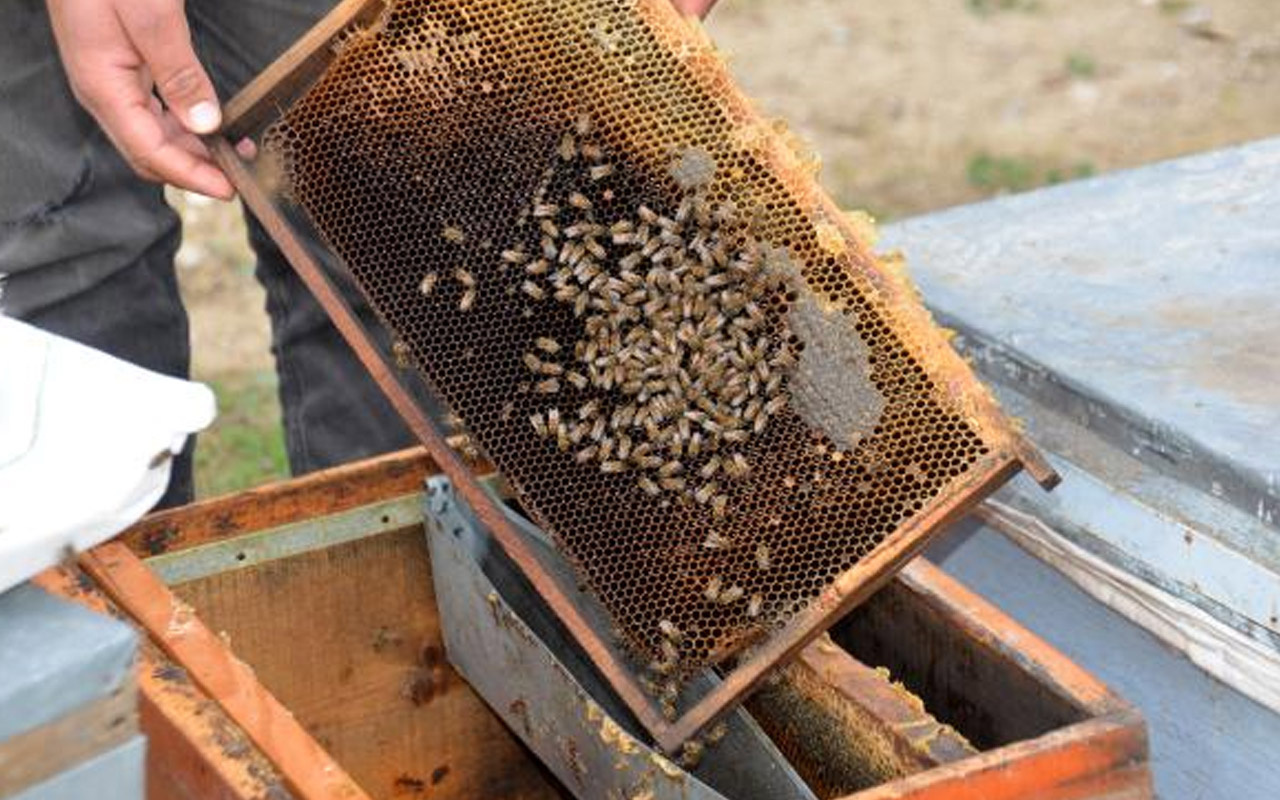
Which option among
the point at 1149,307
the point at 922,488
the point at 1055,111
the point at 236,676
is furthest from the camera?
the point at 1055,111

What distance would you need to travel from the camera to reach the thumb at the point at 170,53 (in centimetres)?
247

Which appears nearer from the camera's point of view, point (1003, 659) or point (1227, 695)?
point (1003, 659)

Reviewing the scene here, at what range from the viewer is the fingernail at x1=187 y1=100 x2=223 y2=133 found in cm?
243

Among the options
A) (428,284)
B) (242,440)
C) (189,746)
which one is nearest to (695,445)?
(428,284)

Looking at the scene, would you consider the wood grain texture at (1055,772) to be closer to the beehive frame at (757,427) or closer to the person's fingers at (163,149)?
the beehive frame at (757,427)

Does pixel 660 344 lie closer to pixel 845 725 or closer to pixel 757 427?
pixel 757 427

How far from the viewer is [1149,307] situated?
8.96 ft

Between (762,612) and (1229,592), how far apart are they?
654 mm

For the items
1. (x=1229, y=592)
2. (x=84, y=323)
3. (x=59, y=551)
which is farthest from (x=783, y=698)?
(x=84, y=323)

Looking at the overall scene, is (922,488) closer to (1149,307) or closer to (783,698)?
(783,698)

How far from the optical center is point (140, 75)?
2.67 m

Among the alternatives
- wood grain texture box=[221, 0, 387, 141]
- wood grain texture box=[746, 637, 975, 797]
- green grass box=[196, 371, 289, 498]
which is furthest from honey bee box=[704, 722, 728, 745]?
green grass box=[196, 371, 289, 498]

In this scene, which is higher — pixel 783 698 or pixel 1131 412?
pixel 1131 412

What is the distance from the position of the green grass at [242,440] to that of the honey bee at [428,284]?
2.52 meters
